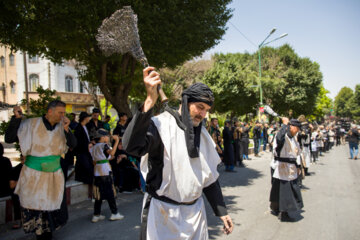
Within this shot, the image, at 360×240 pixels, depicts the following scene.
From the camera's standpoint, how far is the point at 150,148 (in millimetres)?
1838

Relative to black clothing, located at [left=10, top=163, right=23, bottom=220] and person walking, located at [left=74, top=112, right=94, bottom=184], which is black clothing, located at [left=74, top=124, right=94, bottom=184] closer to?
person walking, located at [left=74, top=112, right=94, bottom=184]

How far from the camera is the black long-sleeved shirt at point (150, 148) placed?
166cm

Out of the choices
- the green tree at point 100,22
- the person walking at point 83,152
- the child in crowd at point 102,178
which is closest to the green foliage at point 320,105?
the green tree at point 100,22

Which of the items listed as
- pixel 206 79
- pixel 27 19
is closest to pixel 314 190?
pixel 27 19

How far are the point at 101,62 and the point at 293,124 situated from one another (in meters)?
5.63

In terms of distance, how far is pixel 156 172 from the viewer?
1907 mm

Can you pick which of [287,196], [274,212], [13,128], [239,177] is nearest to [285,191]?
[287,196]

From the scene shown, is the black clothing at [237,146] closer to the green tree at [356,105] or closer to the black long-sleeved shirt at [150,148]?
the black long-sleeved shirt at [150,148]

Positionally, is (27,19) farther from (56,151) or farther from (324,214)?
(324,214)

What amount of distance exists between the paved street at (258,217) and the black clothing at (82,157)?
2.16 ft

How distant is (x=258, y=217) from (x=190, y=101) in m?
4.21

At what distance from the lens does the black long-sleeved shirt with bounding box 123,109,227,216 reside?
5.44 feet

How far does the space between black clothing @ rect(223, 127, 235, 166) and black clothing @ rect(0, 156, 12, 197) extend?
743cm

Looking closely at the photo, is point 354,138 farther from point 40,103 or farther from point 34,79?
point 34,79
